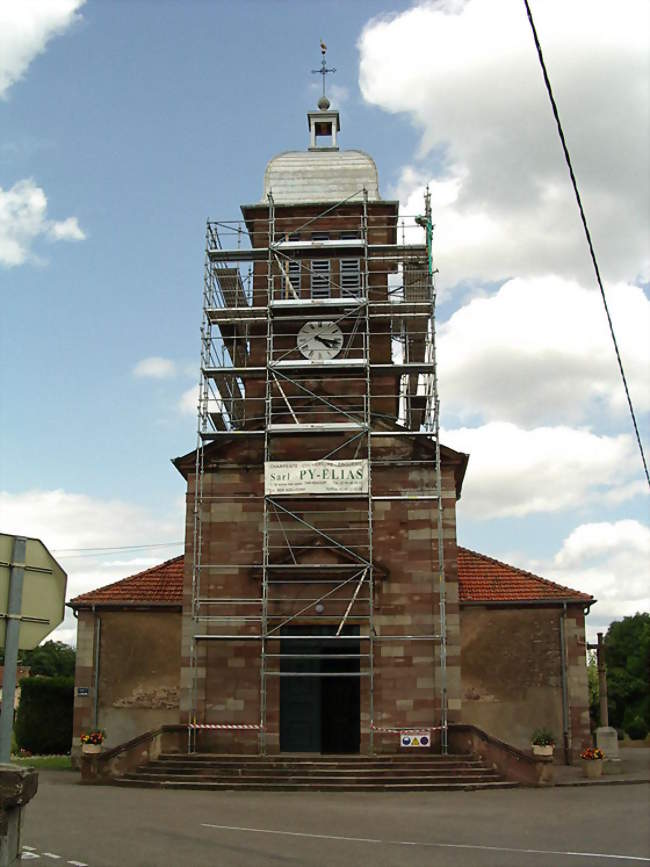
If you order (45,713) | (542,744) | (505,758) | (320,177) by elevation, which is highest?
(320,177)

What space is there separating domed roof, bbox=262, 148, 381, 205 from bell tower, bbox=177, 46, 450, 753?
103 inches

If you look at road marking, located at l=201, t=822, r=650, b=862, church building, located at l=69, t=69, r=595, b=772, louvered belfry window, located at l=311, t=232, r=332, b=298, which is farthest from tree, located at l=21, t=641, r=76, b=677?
road marking, located at l=201, t=822, r=650, b=862

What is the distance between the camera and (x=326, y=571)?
24281mm

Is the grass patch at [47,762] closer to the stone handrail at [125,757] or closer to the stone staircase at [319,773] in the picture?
the stone handrail at [125,757]

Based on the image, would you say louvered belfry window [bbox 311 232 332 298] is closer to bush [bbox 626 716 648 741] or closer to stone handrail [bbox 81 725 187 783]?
stone handrail [bbox 81 725 187 783]

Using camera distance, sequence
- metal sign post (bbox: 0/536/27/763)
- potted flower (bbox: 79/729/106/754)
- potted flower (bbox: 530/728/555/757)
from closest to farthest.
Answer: metal sign post (bbox: 0/536/27/763) < potted flower (bbox: 530/728/555/757) < potted flower (bbox: 79/729/106/754)

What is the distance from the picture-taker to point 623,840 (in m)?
13.4

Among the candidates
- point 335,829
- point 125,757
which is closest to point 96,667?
point 125,757

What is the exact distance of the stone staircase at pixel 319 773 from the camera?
67.2 ft

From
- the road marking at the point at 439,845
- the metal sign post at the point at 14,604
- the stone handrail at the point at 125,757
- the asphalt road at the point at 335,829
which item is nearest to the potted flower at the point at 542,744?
the asphalt road at the point at 335,829

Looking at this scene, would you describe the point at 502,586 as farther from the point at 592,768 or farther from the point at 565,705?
the point at 592,768

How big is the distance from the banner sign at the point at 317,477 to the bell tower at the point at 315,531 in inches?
1.4

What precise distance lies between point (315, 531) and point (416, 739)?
551 cm

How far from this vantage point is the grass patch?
2678 cm
